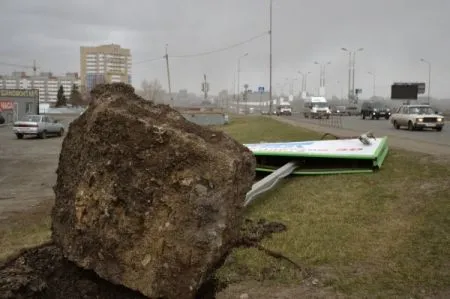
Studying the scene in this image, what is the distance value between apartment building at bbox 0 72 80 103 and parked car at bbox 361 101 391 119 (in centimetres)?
9810

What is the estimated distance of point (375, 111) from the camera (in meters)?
53.9

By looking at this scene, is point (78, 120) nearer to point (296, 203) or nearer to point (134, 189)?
point (134, 189)

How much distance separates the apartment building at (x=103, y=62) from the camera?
8800 cm

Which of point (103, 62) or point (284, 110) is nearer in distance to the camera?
point (284, 110)

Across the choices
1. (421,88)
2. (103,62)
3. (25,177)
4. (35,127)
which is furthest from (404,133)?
(103,62)

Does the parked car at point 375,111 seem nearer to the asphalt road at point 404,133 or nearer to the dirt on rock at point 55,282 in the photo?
the asphalt road at point 404,133

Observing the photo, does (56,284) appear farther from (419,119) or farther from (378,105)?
(378,105)

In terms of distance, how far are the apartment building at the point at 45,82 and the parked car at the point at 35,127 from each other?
325 feet

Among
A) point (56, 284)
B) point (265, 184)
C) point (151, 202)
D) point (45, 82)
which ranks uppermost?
point (45, 82)

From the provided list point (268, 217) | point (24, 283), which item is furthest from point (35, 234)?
point (268, 217)

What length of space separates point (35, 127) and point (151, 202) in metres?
35.6

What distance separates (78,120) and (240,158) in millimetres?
1642

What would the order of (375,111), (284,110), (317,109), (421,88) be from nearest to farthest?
1. (375,111)
2. (317,109)
3. (421,88)
4. (284,110)

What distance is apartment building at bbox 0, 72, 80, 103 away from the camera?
133250 mm
